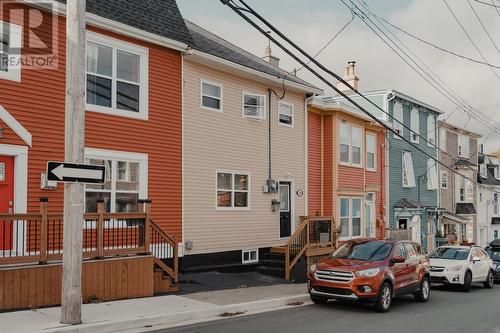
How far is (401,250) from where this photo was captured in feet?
45.3

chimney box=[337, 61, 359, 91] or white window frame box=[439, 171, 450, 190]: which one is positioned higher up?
chimney box=[337, 61, 359, 91]

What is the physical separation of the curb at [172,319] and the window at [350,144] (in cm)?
1130

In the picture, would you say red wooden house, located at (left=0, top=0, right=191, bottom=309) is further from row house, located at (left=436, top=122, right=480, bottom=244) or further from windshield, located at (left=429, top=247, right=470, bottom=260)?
row house, located at (left=436, top=122, right=480, bottom=244)

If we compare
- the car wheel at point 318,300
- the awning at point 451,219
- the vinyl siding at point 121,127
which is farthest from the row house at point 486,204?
the vinyl siding at point 121,127

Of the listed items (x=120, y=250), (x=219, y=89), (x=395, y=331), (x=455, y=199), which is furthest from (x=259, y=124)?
(x=455, y=199)

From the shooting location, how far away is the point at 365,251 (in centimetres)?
1352

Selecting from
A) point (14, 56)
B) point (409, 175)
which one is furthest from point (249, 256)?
point (409, 175)

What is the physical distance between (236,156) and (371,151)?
10530 mm

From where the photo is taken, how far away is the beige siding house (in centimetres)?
1597

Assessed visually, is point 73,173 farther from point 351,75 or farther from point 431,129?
point 431,129

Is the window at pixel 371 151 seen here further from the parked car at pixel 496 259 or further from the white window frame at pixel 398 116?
the parked car at pixel 496 259

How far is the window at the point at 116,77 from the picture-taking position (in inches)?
527

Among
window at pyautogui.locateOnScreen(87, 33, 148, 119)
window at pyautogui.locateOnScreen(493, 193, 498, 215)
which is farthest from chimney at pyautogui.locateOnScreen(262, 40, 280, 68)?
window at pyautogui.locateOnScreen(493, 193, 498, 215)

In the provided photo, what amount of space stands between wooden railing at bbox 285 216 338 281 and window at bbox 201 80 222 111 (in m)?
4.94
